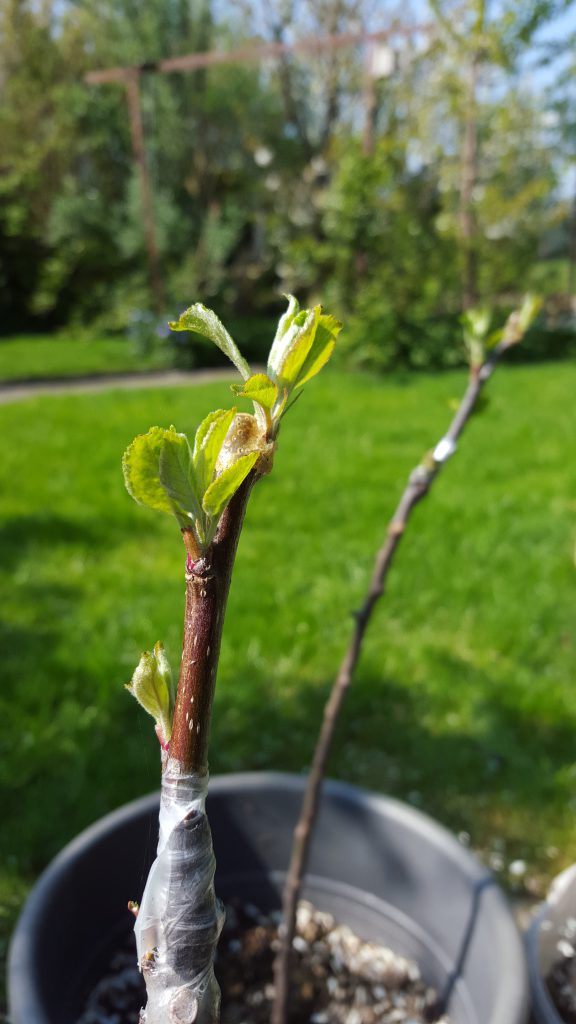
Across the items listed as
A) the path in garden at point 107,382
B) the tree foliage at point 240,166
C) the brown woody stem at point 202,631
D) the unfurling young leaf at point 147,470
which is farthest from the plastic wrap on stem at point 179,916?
the tree foliage at point 240,166

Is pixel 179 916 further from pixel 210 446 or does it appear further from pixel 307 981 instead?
pixel 307 981

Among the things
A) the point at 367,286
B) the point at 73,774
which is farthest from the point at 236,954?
the point at 367,286

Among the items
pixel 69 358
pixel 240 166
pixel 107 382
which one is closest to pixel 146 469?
pixel 107 382

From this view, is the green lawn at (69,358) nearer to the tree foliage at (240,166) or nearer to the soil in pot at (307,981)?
the tree foliage at (240,166)

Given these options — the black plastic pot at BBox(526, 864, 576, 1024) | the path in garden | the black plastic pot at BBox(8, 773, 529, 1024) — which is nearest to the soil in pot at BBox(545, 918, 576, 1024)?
the black plastic pot at BBox(526, 864, 576, 1024)

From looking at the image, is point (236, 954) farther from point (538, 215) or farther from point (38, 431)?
point (538, 215)

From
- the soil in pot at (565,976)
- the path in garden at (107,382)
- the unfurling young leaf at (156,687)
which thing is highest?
the unfurling young leaf at (156,687)

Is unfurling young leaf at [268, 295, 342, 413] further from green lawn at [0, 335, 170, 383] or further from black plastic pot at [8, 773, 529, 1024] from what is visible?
green lawn at [0, 335, 170, 383]
